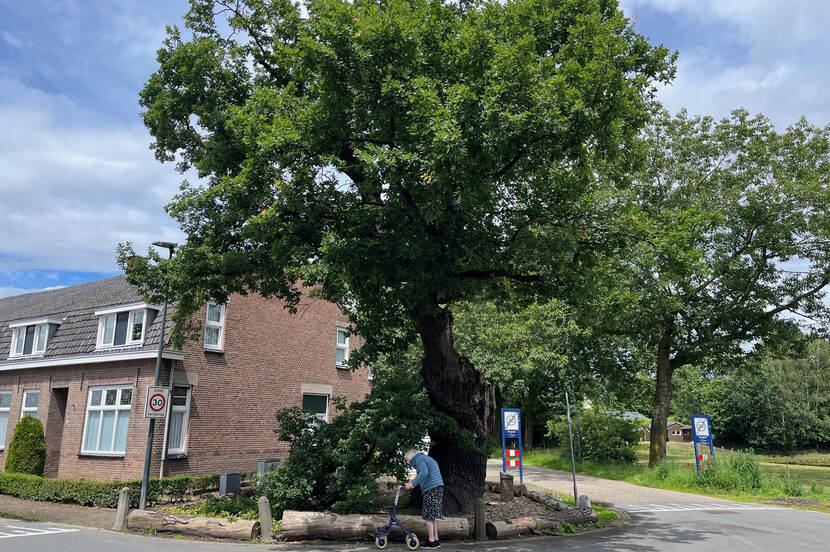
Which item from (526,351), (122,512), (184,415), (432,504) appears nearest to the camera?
(432,504)

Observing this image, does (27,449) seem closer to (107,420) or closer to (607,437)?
(107,420)

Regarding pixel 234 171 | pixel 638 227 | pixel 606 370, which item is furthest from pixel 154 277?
pixel 606 370

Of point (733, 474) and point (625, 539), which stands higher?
point (733, 474)

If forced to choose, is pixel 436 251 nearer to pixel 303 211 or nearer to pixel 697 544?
pixel 303 211

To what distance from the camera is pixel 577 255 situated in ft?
39.6

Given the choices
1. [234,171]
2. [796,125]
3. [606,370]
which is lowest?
[606,370]

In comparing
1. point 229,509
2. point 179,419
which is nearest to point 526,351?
point 179,419

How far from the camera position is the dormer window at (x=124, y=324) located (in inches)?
768

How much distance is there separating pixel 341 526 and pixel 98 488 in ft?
30.9

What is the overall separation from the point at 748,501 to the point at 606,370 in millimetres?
9247

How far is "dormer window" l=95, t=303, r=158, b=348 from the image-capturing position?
19516mm

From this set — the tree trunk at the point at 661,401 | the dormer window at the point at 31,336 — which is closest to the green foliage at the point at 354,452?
the tree trunk at the point at 661,401

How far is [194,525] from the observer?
11508 mm

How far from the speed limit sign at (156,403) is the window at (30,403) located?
10662 mm
